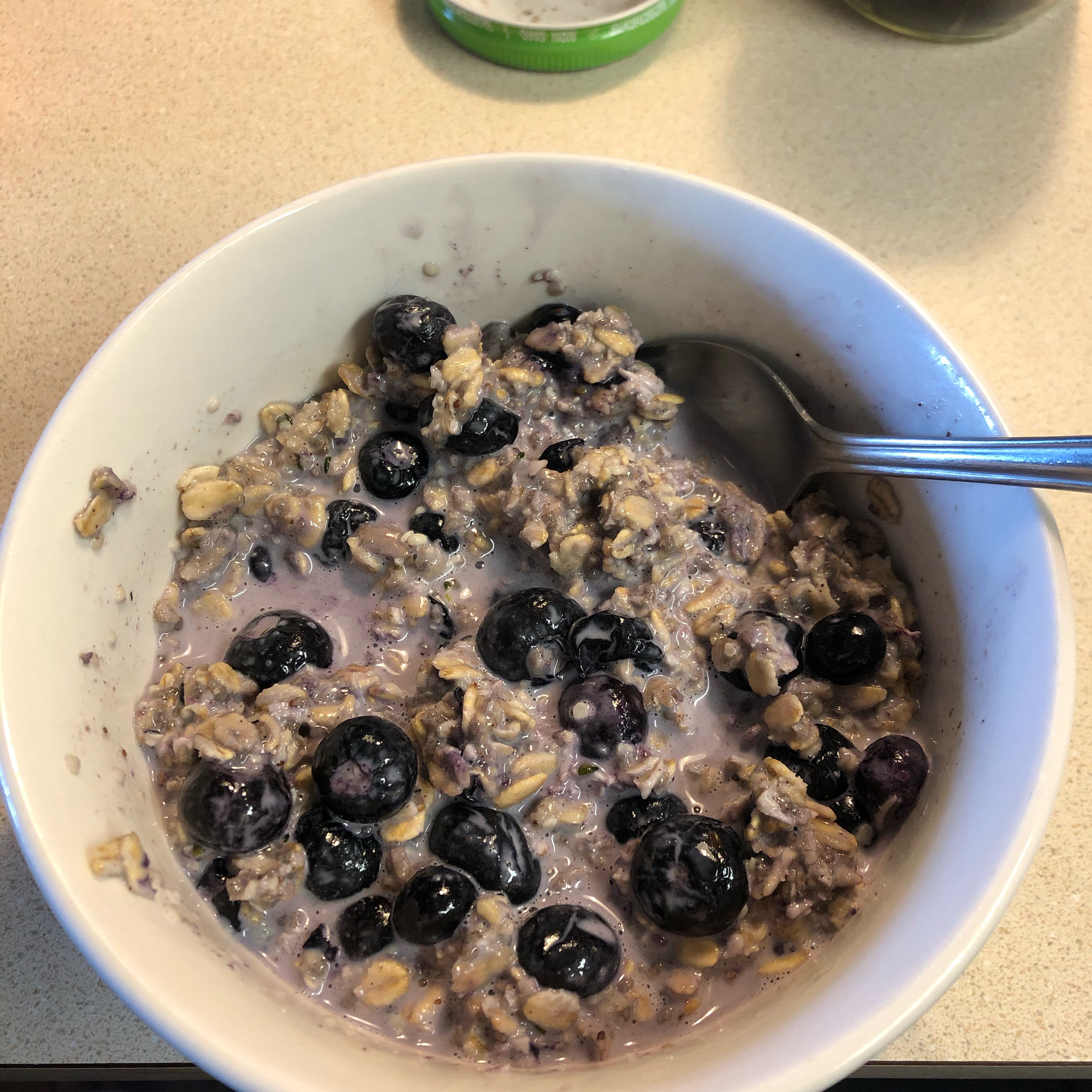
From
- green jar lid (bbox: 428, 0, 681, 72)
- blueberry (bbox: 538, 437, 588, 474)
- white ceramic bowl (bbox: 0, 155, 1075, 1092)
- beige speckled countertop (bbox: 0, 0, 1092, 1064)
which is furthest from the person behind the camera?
green jar lid (bbox: 428, 0, 681, 72)

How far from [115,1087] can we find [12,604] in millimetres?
447

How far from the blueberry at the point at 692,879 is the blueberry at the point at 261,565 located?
0.44 meters

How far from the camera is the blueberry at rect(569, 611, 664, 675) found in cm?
77

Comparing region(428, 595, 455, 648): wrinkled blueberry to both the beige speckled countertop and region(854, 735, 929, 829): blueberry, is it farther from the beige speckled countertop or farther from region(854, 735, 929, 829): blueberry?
the beige speckled countertop

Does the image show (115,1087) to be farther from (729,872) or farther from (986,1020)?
(986,1020)

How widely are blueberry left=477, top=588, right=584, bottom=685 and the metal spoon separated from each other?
28 centimetres

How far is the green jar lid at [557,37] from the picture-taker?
117 cm

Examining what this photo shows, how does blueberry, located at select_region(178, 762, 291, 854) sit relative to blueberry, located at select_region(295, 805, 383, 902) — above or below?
above

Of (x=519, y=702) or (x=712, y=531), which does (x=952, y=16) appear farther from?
(x=519, y=702)

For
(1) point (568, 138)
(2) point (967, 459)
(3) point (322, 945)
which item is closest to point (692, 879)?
(3) point (322, 945)

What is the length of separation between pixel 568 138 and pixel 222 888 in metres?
1.02

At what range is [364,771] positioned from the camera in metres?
0.67

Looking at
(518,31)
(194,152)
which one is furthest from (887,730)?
(194,152)

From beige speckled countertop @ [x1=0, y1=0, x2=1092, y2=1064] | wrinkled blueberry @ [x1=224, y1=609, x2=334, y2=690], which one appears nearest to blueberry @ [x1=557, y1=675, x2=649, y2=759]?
wrinkled blueberry @ [x1=224, y1=609, x2=334, y2=690]
